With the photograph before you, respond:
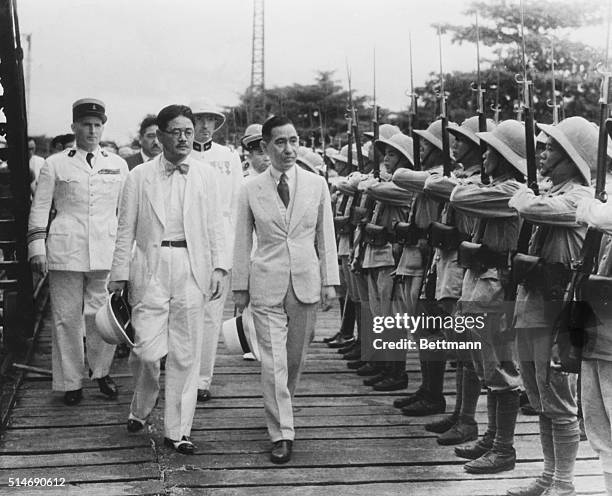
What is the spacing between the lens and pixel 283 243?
5371 millimetres

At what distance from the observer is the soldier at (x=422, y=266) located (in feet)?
19.6

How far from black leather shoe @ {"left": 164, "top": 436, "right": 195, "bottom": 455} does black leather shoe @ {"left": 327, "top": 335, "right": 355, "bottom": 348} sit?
3072 millimetres

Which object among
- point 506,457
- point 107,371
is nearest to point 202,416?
point 107,371

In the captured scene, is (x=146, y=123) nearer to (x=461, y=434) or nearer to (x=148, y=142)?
(x=148, y=142)

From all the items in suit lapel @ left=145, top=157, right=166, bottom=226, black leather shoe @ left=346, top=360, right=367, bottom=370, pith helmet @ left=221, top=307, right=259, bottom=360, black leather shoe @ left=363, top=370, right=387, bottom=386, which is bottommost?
black leather shoe @ left=346, top=360, right=367, bottom=370

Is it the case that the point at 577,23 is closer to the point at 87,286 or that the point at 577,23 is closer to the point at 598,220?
the point at 598,220

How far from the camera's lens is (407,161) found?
666 cm

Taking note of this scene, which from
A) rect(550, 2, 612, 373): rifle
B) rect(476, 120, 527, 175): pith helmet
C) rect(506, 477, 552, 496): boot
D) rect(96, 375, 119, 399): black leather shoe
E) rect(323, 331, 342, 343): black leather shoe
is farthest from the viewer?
rect(323, 331, 342, 343): black leather shoe

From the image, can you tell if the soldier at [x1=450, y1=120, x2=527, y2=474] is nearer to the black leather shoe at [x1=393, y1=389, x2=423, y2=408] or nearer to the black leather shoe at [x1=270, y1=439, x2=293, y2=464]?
the black leather shoe at [x1=270, y1=439, x2=293, y2=464]

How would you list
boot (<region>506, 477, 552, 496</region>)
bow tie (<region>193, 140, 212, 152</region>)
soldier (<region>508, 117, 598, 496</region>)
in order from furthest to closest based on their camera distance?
bow tie (<region>193, 140, 212, 152</region>) < boot (<region>506, 477, 552, 496</region>) < soldier (<region>508, 117, 598, 496</region>)

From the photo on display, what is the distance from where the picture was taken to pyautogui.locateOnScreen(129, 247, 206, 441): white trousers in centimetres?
531

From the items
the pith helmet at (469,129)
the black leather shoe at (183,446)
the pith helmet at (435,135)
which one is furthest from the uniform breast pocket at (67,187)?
the pith helmet at (469,129)

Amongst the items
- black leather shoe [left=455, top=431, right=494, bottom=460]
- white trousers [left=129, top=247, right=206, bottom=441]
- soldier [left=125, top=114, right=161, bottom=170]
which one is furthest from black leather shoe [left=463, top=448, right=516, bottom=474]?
soldier [left=125, top=114, right=161, bottom=170]

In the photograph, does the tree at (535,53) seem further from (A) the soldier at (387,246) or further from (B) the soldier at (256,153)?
(B) the soldier at (256,153)
